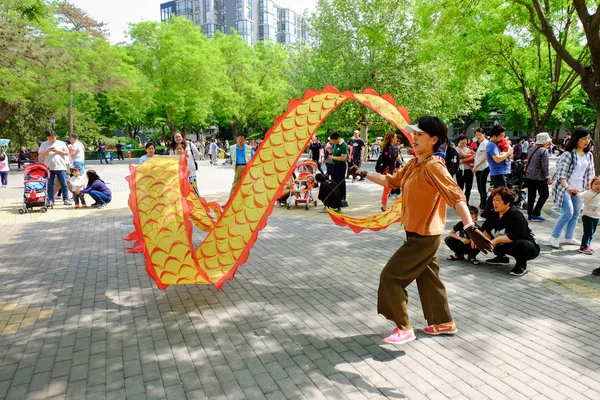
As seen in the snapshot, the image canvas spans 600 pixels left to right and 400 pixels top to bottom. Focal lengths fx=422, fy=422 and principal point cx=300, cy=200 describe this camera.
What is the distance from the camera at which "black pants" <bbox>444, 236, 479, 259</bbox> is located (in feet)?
21.3

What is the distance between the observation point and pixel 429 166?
12.0 feet

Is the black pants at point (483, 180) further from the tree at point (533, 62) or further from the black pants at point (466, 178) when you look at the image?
the tree at point (533, 62)

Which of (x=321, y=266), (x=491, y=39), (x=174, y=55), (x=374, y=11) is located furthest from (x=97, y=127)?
(x=321, y=266)

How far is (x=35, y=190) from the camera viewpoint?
11070 millimetres

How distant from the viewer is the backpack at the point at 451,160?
9641 millimetres

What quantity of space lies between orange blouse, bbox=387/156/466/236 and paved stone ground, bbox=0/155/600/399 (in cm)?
119

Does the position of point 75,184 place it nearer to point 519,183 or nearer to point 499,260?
point 499,260

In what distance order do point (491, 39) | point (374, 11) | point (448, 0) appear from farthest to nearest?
point (374, 11)
point (491, 39)
point (448, 0)

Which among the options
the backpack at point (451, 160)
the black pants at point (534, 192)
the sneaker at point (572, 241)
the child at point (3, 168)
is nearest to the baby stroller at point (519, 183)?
the black pants at point (534, 192)

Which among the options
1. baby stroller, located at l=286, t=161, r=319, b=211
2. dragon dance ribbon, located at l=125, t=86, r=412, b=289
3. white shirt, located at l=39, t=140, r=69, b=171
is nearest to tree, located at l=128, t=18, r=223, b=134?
white shirt, located at l=39, t=140, r=69, b=171

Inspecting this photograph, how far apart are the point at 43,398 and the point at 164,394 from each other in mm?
931

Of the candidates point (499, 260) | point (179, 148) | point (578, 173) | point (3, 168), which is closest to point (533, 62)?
point (578, 173)

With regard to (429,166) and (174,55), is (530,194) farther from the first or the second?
(174,55)

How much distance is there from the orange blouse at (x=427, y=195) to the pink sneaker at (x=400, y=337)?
3.24ft
